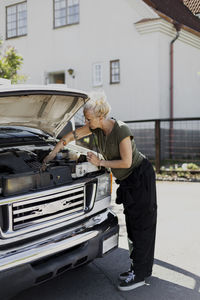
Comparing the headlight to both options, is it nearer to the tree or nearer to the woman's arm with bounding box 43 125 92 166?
the woman's arm with bounding box 43 125 92 166

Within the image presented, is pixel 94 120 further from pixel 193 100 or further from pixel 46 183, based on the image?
pixel 193 100

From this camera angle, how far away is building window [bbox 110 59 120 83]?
14.6 m

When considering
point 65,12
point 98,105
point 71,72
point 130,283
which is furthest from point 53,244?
point 65,12

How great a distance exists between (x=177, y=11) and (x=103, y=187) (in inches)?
565

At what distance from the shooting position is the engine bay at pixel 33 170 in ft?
8.63

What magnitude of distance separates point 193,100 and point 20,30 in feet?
28.0

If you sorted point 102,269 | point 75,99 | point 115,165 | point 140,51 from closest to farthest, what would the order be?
point 115,165
point 75,99
point 102,269
point 140,51

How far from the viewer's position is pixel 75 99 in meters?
→ 3.50

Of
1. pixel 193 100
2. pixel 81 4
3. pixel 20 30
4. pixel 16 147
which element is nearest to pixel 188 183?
pixel 16 147

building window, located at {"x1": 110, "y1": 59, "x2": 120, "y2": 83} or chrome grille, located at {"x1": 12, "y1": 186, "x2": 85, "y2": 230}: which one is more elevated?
building window, located at {"x1": 110, "y1": 59, "x2": 120, "y2": 83}

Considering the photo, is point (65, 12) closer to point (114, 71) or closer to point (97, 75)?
point (97, 75)

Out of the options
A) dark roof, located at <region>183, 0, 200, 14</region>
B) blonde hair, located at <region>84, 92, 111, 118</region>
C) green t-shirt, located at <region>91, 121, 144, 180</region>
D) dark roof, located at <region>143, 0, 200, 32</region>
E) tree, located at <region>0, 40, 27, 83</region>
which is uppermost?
dark roof, located at <region>183, 0, 200, 14</region>

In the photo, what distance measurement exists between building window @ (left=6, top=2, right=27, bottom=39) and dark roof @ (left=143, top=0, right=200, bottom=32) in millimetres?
6227

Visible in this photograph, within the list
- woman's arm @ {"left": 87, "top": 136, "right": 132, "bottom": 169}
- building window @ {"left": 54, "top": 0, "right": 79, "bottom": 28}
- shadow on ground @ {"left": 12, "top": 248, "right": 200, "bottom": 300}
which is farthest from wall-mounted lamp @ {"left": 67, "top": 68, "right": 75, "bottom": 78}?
woman's arm @ {"left": 87, "top": 136, "right": 132, "bottom": 169}
